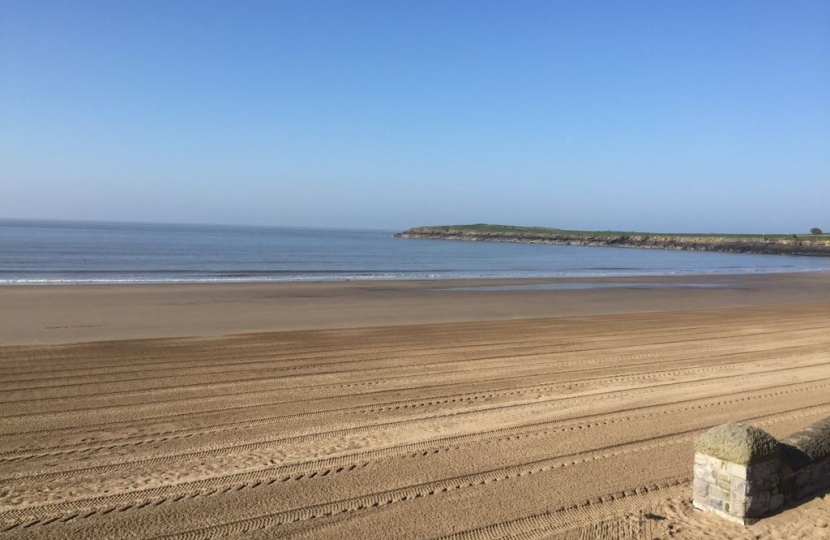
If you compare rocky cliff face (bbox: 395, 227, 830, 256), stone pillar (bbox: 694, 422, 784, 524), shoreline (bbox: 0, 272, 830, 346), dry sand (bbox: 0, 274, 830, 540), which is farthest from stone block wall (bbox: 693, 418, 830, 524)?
rocky cliff face (bbox: 395, 227, 830, 256)

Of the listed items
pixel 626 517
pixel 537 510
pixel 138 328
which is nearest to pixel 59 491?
pixel 537 510

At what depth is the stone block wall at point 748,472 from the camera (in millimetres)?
4699

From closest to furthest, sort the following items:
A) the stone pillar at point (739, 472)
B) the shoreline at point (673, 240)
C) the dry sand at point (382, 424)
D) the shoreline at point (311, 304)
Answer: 1. the stone pillar at point (739, 472)
2. the dry sand at point (382, 424)
3. the shoreline at point (311, 304)
4. the shoreline at point (673, 240)

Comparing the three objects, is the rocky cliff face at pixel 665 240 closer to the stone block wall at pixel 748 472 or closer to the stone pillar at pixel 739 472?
the stone block wall at pixel 748 472

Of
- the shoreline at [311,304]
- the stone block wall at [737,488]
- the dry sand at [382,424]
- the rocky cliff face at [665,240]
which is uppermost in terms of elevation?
the rocky cliff face at [665,240]

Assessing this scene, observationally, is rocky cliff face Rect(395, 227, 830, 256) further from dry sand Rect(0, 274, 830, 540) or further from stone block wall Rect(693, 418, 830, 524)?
stone block wall Rect(693, 418, 830, 524)

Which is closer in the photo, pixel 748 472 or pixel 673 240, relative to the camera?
pixel 748 472

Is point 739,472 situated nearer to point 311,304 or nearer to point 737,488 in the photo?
point 737,488

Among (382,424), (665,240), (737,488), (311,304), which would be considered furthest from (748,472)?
(665,240)

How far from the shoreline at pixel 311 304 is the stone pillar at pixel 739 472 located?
11644mm

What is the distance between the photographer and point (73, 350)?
11.9m

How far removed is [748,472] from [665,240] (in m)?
110

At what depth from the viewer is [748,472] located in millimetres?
4676

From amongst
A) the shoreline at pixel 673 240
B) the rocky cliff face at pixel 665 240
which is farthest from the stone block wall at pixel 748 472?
the rocky cliff face at pixel 665 240
